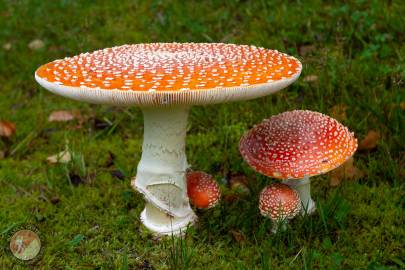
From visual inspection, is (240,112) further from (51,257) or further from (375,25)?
(51,257)

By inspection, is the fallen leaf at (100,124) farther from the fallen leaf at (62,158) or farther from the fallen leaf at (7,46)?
the fallen leaf at (7,46)

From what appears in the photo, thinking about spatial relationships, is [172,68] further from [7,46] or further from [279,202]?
[7,46]

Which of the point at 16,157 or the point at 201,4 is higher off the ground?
the point at 201,4

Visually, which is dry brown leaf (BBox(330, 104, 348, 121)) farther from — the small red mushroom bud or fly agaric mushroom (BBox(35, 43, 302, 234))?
the small red mushroom bud

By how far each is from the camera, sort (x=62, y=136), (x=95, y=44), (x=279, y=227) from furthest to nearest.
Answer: (x=95, y=44), (x=62, y=136), (x=279, y=227)

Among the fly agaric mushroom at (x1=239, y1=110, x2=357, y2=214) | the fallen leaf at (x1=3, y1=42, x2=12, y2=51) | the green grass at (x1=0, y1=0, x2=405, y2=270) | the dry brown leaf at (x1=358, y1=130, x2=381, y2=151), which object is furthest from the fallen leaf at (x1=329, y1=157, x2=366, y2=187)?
the fallen leaf at (x1=3, y1=42, x2=12, y2=51)

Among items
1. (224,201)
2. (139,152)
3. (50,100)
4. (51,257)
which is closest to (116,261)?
(51,257)

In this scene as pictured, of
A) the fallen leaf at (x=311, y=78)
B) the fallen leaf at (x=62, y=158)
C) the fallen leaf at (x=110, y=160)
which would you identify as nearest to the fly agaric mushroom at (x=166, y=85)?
the fallen leaf at (x=110, y=160)
